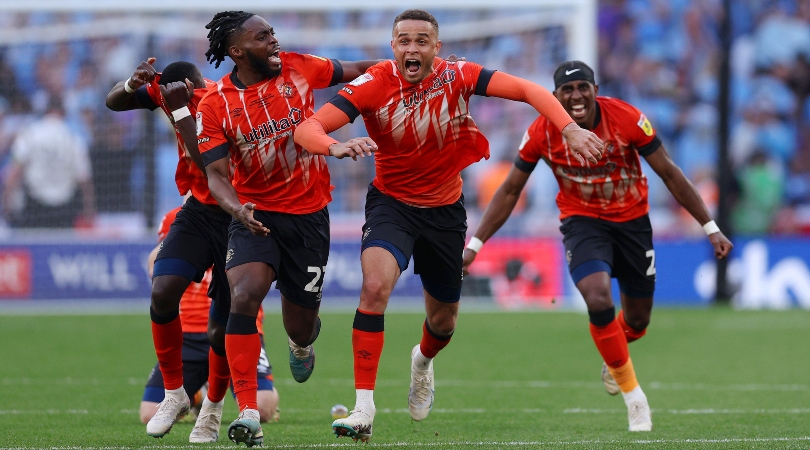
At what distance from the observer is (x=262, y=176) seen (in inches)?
Answer: 272

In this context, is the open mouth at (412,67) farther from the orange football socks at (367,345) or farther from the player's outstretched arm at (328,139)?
the orange football socks at (367,345)

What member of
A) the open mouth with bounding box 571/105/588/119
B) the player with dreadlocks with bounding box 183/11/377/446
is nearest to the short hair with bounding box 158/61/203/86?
the player with dreadlocks with bounding box 183/11/377/446

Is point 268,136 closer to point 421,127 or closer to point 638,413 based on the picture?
point 421,127

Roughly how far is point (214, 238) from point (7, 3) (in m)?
10.2

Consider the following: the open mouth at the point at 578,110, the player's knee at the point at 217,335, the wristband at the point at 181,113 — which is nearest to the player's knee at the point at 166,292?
the player's knee at the point at 217,335

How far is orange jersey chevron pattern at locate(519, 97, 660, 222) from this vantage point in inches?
319

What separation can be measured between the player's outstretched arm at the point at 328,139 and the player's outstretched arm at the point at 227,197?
46 centimetres

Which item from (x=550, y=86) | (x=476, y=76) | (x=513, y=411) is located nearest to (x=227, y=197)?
(x=476, y=76)

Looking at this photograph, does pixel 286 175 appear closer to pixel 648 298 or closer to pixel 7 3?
pixel 648 298

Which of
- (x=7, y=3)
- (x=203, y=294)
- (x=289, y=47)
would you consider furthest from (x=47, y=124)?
(x=203, y=294)

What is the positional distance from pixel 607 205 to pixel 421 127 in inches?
77.0

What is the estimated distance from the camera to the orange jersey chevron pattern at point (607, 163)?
811cm

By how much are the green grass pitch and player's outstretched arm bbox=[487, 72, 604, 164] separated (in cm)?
171

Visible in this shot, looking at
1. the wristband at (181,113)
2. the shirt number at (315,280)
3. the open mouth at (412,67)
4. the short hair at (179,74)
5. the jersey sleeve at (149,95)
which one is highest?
the open mouth at (412,67)
